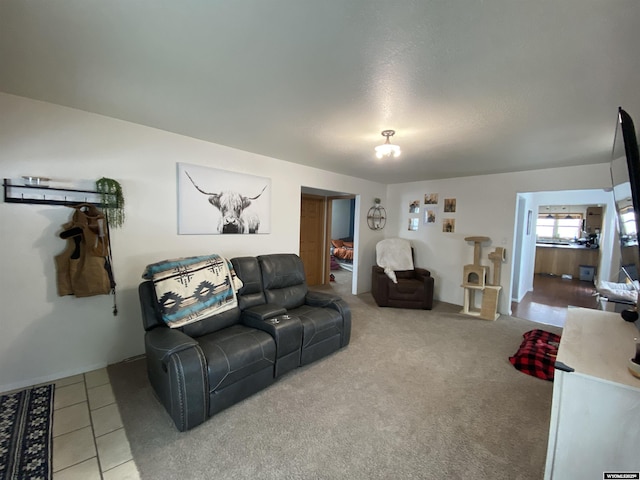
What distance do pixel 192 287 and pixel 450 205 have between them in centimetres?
441

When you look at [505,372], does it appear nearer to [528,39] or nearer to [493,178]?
[528,39]

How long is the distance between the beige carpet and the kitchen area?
21.1ft

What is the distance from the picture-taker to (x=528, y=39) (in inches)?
48.3

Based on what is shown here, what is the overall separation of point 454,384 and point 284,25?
9.50 feet

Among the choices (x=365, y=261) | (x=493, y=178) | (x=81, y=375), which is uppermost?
(x=493, y=178)

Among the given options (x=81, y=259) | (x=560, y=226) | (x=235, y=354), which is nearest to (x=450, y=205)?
(x=235, y=354)

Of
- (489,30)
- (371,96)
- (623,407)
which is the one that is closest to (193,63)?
(371,96)

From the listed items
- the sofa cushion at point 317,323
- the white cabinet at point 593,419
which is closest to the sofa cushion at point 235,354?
the sofa cushion at point 317,323

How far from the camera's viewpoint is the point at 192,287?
222 cm

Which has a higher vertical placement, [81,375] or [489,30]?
[489,30]

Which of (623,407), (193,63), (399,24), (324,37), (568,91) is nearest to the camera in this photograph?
(623,407)

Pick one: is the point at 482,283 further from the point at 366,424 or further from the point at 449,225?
the point at 366,424

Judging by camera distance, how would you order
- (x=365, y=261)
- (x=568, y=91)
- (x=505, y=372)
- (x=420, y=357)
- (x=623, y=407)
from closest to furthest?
1. (x=623, y=407)
2. (x=568, y=91)
3. (x=505, y=372)
4. (x=420, y=357)
5. (x=365, y=261)

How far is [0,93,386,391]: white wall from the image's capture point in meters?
2.03
